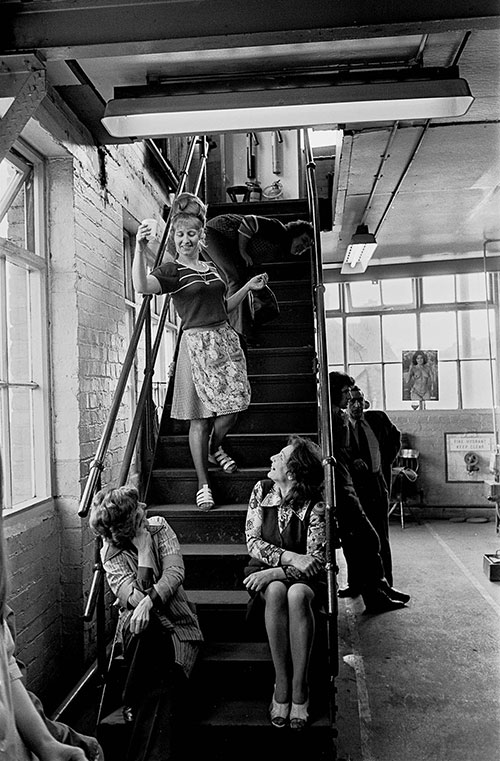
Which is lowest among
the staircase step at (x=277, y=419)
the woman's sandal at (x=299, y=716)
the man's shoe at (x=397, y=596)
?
the man's shoe at (x=397, y=596)

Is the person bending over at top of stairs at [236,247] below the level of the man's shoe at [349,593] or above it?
above

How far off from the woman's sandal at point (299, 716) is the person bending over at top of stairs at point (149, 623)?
18.0 inches

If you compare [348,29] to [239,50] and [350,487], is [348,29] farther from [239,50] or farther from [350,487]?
[350,487]

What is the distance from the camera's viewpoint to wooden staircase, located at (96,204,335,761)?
2.98 m

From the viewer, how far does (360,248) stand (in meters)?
6.72

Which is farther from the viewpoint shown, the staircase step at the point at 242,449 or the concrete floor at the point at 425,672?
the staircase step at the point at 242,449

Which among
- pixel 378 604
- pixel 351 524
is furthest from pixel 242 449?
pixel 378 604

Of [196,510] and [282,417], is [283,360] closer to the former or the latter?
[282,417]

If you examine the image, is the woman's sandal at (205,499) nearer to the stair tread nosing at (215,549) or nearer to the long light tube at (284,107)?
the stair tread nosing at (215,549)

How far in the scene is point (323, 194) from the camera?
7.20m

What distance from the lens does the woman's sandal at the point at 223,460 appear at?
13.3 feet

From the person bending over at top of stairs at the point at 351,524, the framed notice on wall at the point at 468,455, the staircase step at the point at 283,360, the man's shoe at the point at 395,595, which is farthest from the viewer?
the framed notice on wall at the point at 468,455

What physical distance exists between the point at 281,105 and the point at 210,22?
54cm

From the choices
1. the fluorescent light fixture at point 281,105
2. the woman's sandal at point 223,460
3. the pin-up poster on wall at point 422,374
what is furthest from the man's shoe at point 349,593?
the pin-up poster on wall at point 422,374
